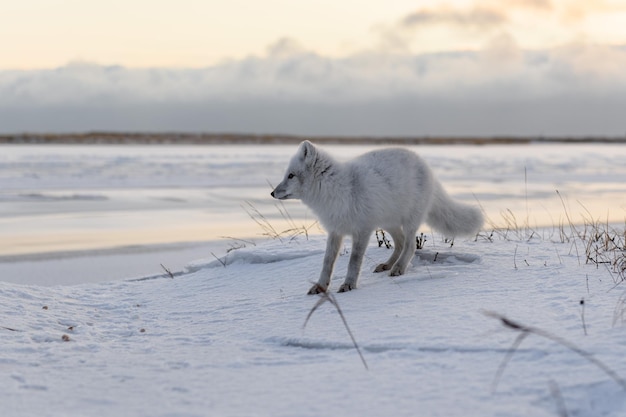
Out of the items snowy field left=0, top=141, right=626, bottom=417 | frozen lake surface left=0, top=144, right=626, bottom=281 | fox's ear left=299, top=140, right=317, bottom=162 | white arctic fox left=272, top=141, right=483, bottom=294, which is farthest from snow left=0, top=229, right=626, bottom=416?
frozen lake surface left=0, top=144, right=626, bottom=281

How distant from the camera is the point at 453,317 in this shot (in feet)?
11.4

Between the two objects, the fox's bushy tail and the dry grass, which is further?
the dry grass

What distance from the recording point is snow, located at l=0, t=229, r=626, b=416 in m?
2.56

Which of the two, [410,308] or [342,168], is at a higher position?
[342,168]

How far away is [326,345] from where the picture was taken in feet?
10.9

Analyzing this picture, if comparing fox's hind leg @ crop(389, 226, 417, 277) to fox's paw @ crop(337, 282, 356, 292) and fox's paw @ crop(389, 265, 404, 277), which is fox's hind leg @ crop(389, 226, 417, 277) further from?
fox's paw @ crop(337, 282, 356, 292)

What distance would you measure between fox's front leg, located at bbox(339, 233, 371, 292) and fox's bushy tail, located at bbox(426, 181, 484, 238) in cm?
76

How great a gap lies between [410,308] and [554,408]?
1484 millimetres

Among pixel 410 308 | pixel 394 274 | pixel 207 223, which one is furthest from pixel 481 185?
pixel 410 308

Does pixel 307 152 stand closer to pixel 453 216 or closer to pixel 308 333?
pixel 453 216

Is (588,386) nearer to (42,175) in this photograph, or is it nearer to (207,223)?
(207,223)

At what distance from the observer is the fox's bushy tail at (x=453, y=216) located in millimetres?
5309

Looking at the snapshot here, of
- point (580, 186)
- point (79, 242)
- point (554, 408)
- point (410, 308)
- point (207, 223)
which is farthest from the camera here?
point (580, 186)

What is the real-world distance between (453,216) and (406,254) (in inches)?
23.0
